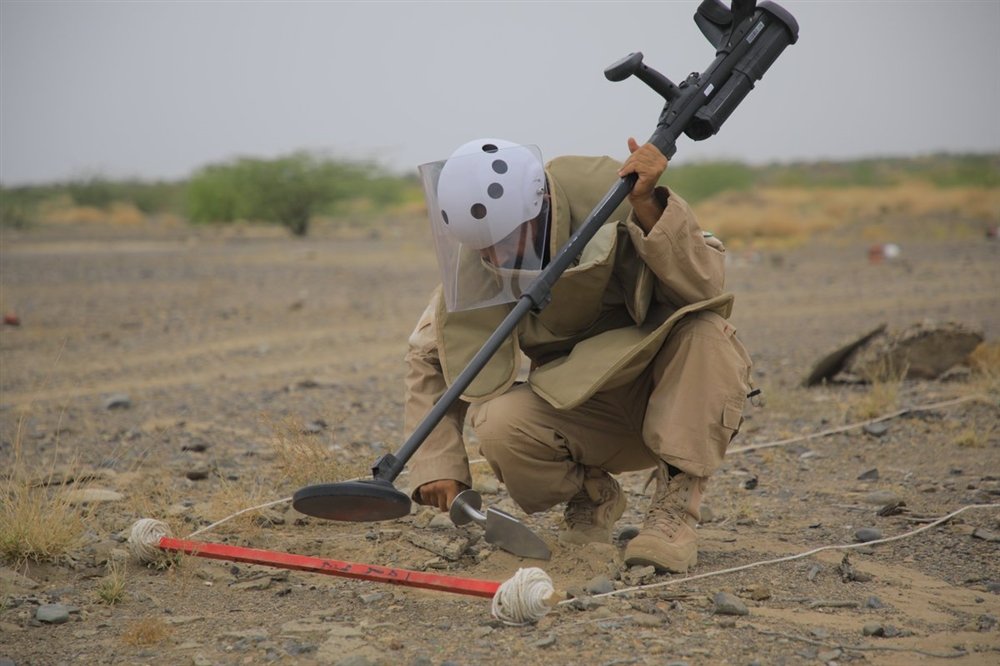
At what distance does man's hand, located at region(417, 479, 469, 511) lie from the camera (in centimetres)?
373

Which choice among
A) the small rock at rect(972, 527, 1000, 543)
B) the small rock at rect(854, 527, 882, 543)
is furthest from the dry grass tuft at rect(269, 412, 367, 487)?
the small rock at rect(972, 527, 1000, 543)

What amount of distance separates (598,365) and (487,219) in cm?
56

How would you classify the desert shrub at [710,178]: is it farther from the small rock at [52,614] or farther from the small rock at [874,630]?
the small rock at [52,614]

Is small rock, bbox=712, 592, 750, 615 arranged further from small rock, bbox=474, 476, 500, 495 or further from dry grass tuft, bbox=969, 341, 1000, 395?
dry grass tuft, bbox=969, 341, 1000, 395

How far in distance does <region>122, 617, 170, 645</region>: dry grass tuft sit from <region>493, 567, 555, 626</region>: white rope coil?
0.91m

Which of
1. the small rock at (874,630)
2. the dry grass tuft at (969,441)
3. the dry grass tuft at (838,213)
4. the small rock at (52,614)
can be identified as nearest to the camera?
the small rock at (874,630)

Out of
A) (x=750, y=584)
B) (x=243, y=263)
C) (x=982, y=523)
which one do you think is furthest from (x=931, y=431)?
(x=243, y=263)

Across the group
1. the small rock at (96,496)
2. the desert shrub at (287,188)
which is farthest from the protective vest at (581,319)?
the desert shrub at (287,188)

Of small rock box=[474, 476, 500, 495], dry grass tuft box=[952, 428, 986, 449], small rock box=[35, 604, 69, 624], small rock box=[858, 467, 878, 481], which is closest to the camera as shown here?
small rock box=[35, 604, 69, 624]

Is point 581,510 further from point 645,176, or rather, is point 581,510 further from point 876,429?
point 876,429

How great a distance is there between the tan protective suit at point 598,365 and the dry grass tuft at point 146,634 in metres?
0.94

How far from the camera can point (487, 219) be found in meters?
3.52

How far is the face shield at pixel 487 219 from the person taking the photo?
352cm

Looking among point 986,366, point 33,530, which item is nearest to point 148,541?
point 33,530
